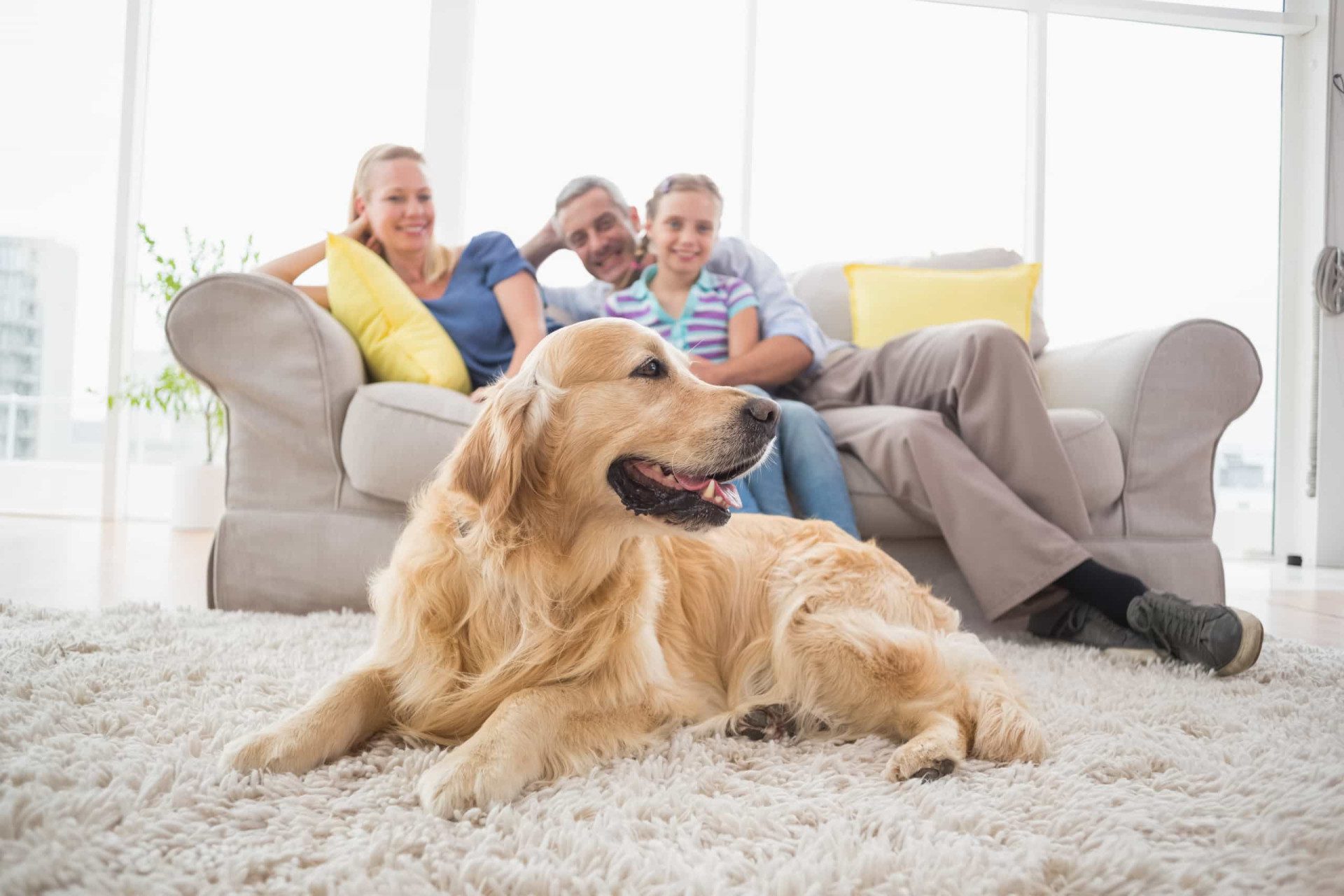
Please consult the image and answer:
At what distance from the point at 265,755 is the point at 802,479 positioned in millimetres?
1507

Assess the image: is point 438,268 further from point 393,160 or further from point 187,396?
point 187,396

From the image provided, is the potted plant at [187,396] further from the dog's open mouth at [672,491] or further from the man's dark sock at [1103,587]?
the man's dark sock at [1103,587]

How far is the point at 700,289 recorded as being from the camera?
292 cm

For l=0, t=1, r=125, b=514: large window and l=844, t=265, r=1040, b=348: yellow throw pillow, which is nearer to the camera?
l=844, t=265, r=1040, b=348: yellow throw pillow

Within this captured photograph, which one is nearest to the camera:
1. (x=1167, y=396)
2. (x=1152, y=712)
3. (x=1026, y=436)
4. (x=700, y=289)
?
(x=1152, y=712)

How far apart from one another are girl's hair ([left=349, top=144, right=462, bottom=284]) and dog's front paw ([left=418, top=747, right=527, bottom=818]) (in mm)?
2103

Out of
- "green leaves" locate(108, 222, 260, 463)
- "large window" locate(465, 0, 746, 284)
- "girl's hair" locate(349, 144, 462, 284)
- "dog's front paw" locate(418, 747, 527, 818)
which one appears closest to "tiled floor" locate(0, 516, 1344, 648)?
"green leaves" locate(108, 222, 260, 463)

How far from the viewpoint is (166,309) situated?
4.55m

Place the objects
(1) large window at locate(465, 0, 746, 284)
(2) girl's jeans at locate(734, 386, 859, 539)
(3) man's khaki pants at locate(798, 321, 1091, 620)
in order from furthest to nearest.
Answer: (1) large window at locate(465, 0, 746, 284)
(2) girl's jeans at locate(734, 386, 859, 539)
(3) man's khaki pants at locate(798, 321, 1091, 620)

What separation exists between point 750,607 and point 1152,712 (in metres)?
0.72

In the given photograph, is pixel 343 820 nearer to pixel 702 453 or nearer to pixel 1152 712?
pixel 702 453

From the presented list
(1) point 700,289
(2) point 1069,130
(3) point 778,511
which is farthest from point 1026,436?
(2) point 1069,130

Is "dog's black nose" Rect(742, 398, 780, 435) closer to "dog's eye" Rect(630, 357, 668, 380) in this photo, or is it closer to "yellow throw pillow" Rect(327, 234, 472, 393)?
"dog's eye" Rect(630, 357, 668, 380)

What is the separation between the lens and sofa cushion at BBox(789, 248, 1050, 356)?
3422 millimetres
